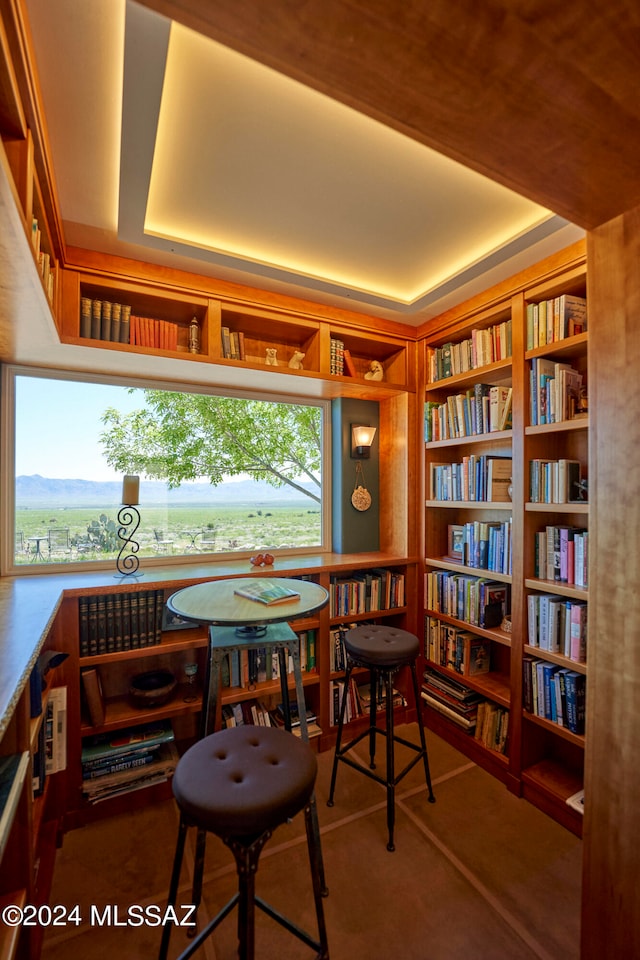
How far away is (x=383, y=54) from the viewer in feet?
1.68

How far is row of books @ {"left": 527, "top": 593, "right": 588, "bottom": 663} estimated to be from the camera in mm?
1855

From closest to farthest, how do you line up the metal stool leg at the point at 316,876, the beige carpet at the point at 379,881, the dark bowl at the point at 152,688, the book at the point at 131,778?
the metal stool leg at the point at 316,876, the beige carpet at the point at 379,881, the book at the point at 131,778, the dark bowl at the point at 152,688

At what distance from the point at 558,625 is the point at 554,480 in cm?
68

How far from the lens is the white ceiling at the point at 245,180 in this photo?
1118mm

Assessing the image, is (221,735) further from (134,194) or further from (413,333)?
(413,333)

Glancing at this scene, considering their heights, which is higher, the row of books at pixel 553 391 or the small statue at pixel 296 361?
the small statue at pixel 296 361

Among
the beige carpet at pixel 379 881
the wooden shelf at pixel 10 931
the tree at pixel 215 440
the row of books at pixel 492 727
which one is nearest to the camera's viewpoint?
the wooden shelf at pixel 10 931

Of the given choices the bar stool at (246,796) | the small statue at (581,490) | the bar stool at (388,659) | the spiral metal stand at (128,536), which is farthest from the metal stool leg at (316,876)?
the small statue at (581,490)

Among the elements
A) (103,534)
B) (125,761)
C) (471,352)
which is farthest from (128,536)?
(471,352)

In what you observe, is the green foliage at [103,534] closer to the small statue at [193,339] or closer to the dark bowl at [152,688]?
the dark bowl at [152,688]

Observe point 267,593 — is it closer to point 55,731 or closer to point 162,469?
point 55,731

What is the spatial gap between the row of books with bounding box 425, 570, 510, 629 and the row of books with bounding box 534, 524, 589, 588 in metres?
0.34

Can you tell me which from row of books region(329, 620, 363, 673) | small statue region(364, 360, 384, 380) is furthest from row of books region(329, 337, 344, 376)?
row of books region(329, 620, 363, 673)

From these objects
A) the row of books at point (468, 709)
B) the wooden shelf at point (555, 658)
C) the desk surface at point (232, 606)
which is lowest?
the row of books at point (468, 709)
